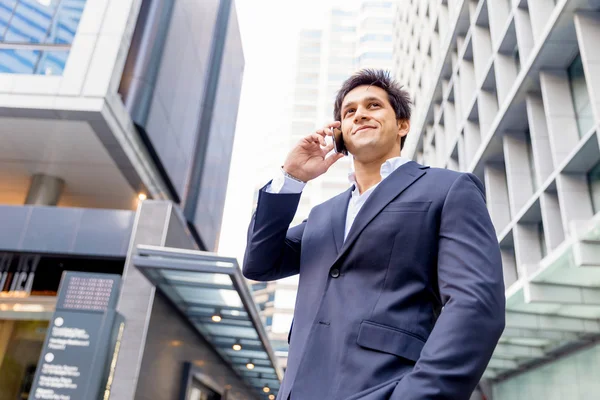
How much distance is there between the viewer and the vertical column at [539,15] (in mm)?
12891

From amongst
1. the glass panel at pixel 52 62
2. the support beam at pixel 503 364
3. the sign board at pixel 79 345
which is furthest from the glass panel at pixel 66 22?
the support beam at pixel 503 364

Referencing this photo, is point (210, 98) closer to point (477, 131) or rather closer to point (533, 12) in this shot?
point (477, 131)

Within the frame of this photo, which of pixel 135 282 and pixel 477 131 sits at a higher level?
A: pixel 477 131

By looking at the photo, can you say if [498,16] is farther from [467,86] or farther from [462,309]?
[462,309]

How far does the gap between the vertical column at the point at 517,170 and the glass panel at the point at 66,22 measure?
1246 centimetres

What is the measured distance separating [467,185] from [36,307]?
14.3 m

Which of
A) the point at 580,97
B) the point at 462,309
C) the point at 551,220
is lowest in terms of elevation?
the point at 462,309

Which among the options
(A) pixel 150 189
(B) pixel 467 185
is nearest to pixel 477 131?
(A) pixel 150 189

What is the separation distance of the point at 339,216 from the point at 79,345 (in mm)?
10109

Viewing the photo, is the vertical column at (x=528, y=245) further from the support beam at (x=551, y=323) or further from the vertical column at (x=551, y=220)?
the vertical column at (x=551, y=220)

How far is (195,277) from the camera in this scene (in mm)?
11977

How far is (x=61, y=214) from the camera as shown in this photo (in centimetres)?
1399

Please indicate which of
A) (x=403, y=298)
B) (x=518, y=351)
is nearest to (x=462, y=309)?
(x=403, y=298)

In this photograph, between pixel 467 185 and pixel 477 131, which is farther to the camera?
pixel 477 131
